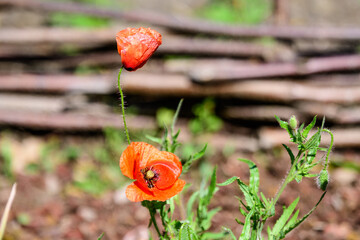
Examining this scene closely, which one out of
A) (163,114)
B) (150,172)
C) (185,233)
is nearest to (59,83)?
(163,114)

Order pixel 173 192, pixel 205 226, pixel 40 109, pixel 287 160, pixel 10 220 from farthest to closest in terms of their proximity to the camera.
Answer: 1. pixel 40 109
2. pixel 287 160
3. pixel 10 220
4. pixel 205 226
5. pixel 173 192

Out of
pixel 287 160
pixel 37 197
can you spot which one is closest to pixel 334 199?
pixel 287 160

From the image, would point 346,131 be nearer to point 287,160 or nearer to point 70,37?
point 287,160

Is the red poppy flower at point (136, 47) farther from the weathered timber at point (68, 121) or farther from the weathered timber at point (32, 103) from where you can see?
the weathered timber at point (32, 103)

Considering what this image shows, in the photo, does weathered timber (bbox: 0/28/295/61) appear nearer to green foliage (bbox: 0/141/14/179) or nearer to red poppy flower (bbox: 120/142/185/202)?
green foliage (bbox: 0/141/14/179)

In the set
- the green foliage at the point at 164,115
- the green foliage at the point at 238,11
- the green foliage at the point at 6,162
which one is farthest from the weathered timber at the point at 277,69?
the green foliage at the point at 238,11
